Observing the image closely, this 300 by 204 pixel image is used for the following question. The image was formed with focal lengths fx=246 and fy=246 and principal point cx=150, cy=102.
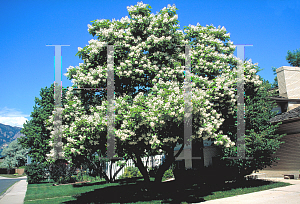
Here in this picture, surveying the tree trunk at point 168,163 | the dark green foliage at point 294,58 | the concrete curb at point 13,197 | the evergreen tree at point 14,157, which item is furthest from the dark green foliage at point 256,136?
the evergreen tree at point 14,157

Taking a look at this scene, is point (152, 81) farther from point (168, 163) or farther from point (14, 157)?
point (14, 157)

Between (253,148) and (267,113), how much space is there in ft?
6.84

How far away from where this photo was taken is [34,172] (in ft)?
80.0

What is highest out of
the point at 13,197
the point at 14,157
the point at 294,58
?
the point at 294,58

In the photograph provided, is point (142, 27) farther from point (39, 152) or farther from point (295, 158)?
point (39, 152)

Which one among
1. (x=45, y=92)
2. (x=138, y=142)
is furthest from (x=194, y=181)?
(x=45, y=92)

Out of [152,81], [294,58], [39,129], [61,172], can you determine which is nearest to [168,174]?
[61,172]

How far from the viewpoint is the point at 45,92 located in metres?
25.0

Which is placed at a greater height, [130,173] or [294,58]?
[294,58]

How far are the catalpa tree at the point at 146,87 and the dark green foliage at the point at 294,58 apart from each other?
36.2 metres

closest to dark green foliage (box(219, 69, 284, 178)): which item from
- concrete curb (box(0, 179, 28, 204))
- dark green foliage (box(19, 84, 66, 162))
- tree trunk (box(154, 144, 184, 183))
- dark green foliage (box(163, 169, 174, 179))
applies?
tree trunk (box(154, 144, 184, 183))

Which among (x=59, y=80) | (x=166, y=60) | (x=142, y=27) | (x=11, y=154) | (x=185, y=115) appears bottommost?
(x=11, y=154)

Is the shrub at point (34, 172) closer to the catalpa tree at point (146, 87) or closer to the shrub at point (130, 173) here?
the shrub at point (130, 173)

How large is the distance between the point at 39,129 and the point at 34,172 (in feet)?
14.6
